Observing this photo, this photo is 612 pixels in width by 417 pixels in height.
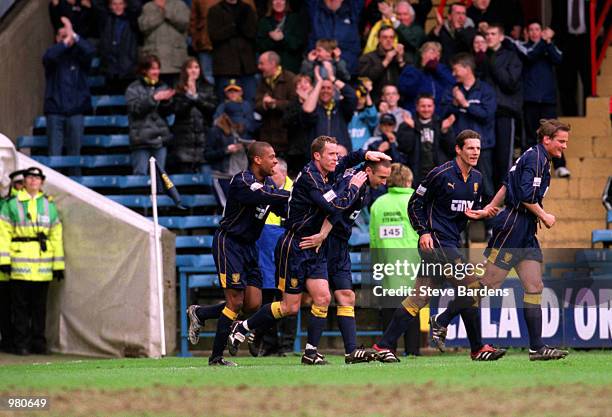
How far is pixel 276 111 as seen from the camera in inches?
801

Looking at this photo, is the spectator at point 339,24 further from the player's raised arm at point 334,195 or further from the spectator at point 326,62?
the player's raised arm at point 334,195

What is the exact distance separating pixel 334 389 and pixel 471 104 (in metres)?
9.23

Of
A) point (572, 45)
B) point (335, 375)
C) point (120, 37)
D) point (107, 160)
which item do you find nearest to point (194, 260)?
point (107, 160)

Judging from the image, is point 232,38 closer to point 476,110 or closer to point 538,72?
point 476,110

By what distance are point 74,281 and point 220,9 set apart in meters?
4.72

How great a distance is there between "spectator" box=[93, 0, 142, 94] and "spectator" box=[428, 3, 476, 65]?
Result: 4.66m

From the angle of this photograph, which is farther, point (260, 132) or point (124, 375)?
point (260, 132)

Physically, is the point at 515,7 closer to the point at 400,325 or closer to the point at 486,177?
the point at 486,177

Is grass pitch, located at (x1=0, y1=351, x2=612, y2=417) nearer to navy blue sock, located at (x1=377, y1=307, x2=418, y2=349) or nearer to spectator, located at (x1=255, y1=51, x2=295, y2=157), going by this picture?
navy blue sock, located at (x1=377, y1=307, x2=418, y2=349)

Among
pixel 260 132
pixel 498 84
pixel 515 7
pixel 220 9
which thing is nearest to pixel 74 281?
pixel 260 132

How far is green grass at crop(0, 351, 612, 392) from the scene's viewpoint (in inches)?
469

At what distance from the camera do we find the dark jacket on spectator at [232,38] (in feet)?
70.8

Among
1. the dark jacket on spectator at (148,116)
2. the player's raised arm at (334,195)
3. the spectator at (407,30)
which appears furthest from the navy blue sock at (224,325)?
the spectator at (407,30)

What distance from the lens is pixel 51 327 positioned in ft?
65.9
